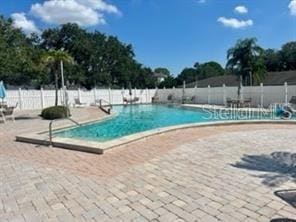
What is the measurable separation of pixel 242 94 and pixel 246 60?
2518 mm

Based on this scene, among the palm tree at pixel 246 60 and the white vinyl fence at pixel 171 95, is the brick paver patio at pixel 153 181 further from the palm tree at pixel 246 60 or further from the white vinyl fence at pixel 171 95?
the palm tree at pixel 246 60

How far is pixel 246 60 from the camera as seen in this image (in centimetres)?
2100

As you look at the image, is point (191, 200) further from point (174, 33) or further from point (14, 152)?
point (174, 33)

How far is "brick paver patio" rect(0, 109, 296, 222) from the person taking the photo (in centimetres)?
374

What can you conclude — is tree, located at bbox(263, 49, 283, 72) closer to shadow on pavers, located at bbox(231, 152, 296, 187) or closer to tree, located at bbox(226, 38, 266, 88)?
tree, located at bbox(226, 38, 266, 88)

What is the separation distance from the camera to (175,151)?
7.02 metres

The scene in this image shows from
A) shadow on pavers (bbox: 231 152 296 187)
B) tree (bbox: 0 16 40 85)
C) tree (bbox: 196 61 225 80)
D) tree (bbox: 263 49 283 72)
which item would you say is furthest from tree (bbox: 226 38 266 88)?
tree (bbox: 196 61 225 80)

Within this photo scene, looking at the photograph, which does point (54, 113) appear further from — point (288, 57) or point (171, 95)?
point (288, 57)

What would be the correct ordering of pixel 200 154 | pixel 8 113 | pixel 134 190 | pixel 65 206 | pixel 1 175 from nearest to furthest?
pixel 65 206 → pixel 134 190 → pixel 1 175 → pixel 200 154 → pixel 8 113

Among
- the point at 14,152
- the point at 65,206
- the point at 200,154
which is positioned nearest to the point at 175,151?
the point at 200,154

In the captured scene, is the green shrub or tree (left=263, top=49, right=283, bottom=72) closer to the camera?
the green shrub

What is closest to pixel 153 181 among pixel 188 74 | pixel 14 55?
pixel 14 55

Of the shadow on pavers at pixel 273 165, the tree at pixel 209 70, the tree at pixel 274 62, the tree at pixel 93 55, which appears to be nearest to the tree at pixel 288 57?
the tree at pixel 274 62

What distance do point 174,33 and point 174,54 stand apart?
10293mm
